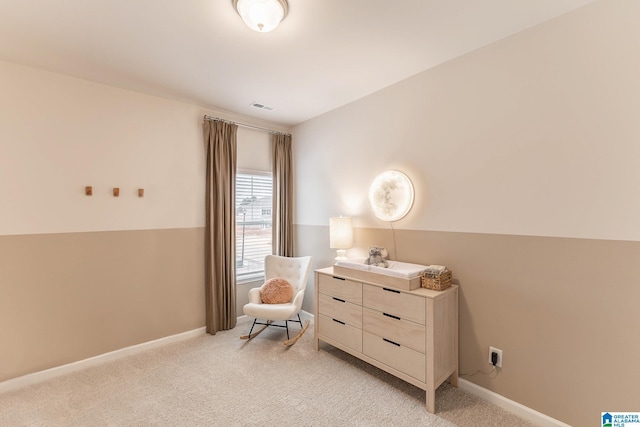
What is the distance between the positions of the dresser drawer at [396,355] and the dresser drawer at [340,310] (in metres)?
0.15

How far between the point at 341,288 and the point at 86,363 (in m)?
2.43

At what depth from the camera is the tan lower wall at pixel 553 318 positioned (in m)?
1.65

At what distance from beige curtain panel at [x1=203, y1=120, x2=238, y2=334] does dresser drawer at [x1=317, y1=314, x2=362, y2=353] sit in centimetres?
122


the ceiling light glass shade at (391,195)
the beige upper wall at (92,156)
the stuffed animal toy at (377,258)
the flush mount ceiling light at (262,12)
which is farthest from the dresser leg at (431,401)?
the beige upper wall at (92,156)

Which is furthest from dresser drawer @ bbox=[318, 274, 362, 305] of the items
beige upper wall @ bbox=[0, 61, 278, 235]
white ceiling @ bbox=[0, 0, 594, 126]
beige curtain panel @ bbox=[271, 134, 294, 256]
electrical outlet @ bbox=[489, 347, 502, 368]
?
white ceiling @ bbox=[0, 0, 594, 126]

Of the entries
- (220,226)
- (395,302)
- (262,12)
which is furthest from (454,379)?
(262,12)

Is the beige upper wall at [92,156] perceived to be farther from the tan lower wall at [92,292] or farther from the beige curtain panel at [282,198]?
the beige curtain panel at [282,198]

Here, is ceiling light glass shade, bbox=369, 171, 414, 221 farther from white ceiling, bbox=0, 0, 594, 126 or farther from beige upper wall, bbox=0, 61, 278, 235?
beige upper wall, bbox=0, 61, 278, 235

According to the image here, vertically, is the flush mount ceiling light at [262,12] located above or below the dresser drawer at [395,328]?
above

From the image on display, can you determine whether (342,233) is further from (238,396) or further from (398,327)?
(238,396)

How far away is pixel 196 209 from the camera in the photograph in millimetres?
3316

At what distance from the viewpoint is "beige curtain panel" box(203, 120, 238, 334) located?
330 cm

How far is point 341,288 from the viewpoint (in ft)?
8.82

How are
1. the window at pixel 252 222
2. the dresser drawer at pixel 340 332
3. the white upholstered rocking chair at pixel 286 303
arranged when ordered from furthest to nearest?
the window at pixel 252 222 → the white upholstered rocking chair at pixel 286 303 → the dresser drawer at pixel 340 332
